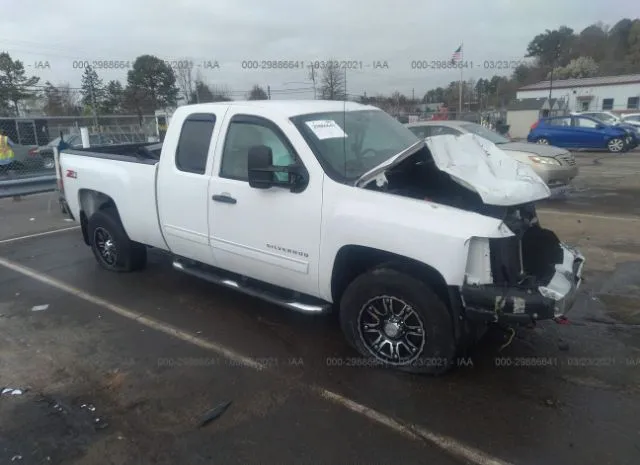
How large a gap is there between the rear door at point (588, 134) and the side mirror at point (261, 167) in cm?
2031

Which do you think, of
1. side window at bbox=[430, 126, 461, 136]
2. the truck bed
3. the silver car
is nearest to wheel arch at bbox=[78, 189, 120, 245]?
the truck bed

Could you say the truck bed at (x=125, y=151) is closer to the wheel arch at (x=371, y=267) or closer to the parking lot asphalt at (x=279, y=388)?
the parking lot asphalt at (x=279, y=388)

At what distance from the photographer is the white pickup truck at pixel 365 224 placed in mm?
3148

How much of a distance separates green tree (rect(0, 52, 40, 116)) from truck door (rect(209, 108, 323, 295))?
3653 centimetres

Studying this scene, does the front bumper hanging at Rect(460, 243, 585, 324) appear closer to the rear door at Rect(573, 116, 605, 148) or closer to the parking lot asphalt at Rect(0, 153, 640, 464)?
the parking lot asphalt at Rect(0, 153, 640, 464)

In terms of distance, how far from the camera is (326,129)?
160 inches

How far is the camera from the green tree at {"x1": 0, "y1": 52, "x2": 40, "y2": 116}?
3502cm

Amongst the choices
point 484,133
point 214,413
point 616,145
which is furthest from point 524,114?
point 214,413

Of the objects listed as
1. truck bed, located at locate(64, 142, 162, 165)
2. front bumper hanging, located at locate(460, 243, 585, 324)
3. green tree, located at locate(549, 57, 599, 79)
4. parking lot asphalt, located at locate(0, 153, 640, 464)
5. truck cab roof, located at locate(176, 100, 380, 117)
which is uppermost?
green tree, located at locate(549, 57, 599, 79)

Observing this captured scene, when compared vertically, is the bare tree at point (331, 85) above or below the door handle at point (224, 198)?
above

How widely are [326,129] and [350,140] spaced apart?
0.25 metres

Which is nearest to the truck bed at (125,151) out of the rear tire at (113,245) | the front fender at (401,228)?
the rear tire at (113,245)

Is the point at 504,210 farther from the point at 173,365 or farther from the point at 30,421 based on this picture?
the point at 30,421

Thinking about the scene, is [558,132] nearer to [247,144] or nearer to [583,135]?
[583,135]
